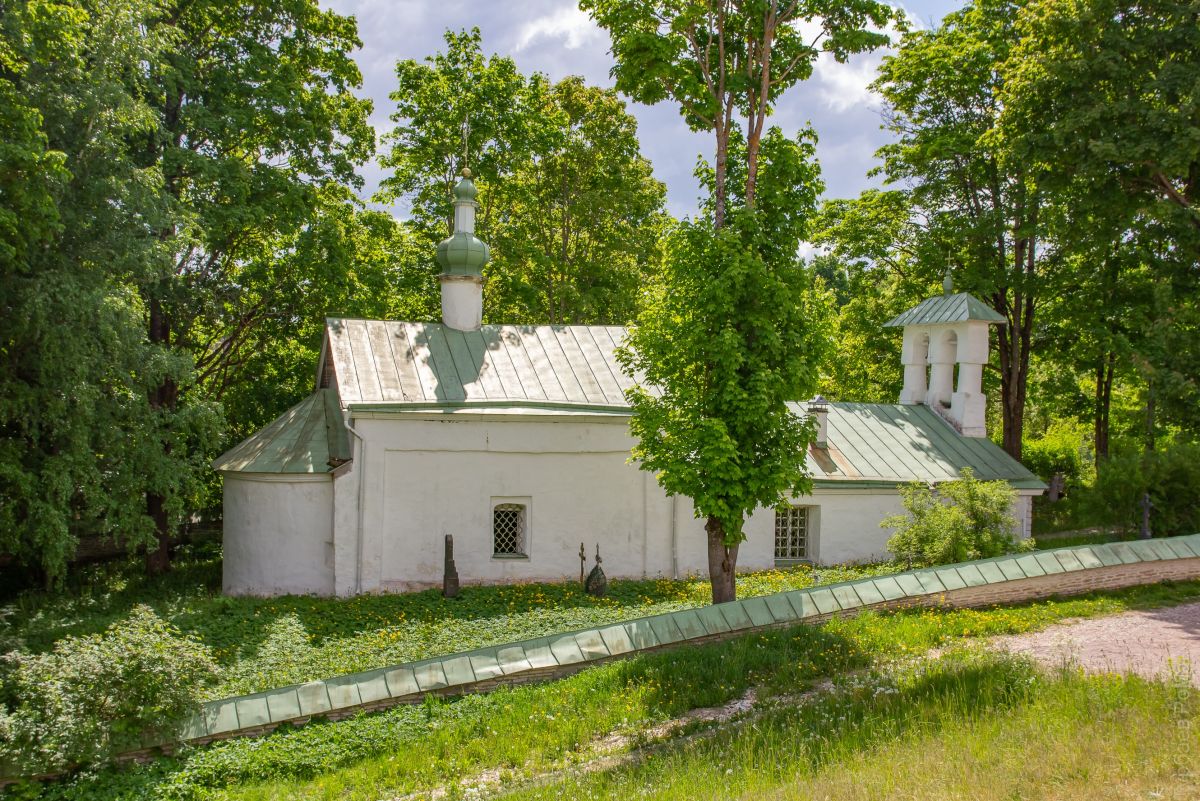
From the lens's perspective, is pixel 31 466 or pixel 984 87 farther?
pixel 984 87

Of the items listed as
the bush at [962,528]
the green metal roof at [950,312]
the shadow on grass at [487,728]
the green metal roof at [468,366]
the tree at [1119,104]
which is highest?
the tree at [1119,104]

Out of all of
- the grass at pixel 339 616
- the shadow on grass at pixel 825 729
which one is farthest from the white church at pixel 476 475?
the shadow on grass at pixel 825 729

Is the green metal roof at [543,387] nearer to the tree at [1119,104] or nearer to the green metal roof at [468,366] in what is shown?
the green metal roof at [468,366]

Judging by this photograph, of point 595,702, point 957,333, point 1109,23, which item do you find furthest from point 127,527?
point 1109,23

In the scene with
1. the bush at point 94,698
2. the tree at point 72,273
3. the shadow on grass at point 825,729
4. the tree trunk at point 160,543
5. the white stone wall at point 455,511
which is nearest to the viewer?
the shadow on grass at point 825,729

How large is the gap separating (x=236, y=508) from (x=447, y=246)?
664 centimetres

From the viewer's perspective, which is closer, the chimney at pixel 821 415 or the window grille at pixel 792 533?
the window grille at pixel 792 533

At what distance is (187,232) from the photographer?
48.1 ft

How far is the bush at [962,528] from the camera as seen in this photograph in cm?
1423

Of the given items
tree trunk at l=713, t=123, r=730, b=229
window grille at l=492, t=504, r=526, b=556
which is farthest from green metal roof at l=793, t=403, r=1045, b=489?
tree trunk at l=713, t=123, r=730, b=229

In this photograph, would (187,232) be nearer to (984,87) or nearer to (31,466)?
(31,466)

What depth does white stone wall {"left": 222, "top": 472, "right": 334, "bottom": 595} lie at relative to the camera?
49.9 ft

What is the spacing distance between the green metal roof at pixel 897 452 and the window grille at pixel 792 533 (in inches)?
36.9

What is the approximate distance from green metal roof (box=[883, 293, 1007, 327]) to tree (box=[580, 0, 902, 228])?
836cm
